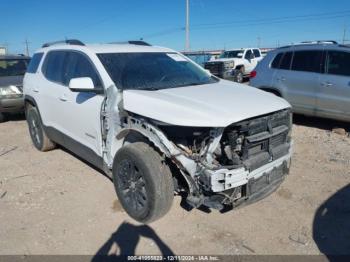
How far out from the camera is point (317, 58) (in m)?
7.42

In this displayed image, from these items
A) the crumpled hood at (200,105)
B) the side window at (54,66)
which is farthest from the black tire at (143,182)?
the side window at (54,66)

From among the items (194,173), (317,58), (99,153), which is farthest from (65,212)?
(317,58)

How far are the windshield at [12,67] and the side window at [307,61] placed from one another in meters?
7.49

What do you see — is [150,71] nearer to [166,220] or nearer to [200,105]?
[200,105]

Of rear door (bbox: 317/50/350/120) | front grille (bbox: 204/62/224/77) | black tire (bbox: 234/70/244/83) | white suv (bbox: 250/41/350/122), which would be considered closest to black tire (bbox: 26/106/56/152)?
white suv (bbox: 250/41/350/122)

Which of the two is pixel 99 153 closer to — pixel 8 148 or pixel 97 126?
pixel 97 126

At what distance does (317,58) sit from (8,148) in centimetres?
664

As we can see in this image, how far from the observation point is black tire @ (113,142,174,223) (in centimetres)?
348

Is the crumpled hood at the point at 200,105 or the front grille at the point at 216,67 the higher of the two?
the crumpled hood at the point at 200,105

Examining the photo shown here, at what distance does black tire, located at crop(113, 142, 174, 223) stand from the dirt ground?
0.67 ft

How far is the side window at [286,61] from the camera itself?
795 centimetres

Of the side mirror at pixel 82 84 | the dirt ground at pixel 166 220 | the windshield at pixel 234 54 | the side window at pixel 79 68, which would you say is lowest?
the dirt ground at pixel 166 220

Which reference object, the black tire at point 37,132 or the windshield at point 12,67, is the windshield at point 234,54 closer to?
the windshield at point 12,67

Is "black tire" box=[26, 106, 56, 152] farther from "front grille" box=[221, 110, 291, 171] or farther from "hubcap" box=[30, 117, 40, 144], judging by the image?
"front grille" box=[221, 110, 291, 171]
